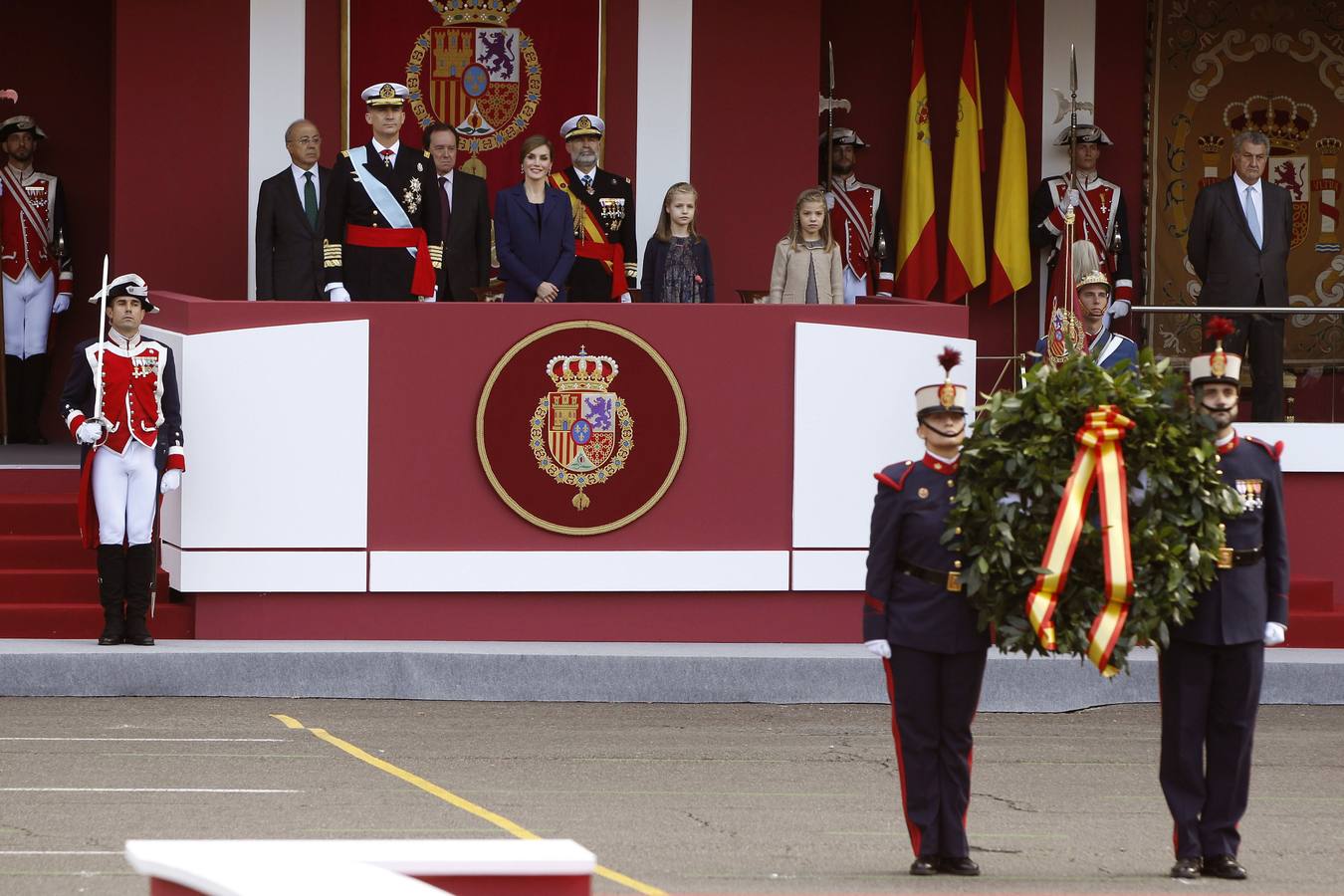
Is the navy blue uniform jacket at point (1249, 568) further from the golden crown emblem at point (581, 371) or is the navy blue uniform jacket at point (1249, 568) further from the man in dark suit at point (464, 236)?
the man in dark suit at point (464, 236)

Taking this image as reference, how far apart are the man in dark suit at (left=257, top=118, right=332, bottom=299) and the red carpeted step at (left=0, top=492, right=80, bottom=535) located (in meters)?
1.62

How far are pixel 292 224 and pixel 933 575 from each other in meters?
6.45

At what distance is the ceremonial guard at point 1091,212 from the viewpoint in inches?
628

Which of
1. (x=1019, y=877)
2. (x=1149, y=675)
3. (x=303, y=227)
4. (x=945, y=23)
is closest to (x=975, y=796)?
(x=1019, y=877)

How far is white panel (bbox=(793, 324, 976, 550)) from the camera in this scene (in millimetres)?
12344

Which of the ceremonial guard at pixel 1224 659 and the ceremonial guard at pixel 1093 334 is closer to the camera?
the ceremonial guard at pixel 1224 659

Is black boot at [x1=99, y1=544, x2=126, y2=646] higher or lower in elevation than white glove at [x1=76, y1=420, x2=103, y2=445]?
lower

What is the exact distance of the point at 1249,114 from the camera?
54.1 feet

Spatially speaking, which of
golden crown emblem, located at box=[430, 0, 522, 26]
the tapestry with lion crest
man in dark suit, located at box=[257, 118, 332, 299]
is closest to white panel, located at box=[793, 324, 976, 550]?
man in dark suit, located at box=[257, 118, 332, 299]

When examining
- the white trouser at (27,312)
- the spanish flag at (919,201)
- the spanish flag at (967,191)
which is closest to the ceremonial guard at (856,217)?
the spanish flag at (919,201)

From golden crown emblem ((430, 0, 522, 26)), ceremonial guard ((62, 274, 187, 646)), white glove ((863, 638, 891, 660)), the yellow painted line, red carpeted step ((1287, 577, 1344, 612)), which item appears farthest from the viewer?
golden crown emblem ((430, 0, 522, 26))

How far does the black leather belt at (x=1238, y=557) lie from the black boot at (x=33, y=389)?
32.0ft

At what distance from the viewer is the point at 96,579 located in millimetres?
12430

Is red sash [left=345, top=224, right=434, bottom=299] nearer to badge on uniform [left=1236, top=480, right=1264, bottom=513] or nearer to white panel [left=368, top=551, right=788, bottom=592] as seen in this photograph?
white panel [left=368, top=551, right=788, bottom=592]
